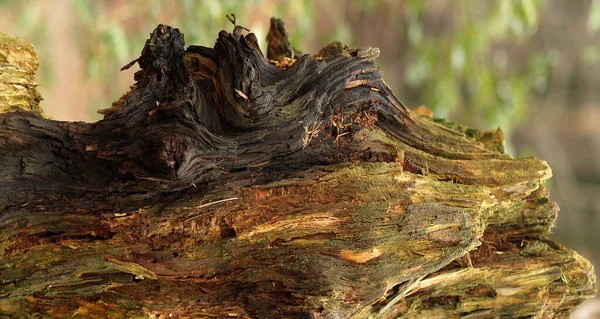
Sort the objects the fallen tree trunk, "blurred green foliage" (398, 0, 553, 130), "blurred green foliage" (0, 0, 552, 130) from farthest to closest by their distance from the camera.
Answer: "blurred green foliage" (398, 0, 553, 130) → "blurred green foliage" (0, 0, 552, 130) → the fallen tree trunk

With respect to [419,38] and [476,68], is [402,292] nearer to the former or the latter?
[419,38]

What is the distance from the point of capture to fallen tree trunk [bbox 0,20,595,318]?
0.95m

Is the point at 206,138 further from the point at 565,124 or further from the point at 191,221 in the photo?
the point at 565,124

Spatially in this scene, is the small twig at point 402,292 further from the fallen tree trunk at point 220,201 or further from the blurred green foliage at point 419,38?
the blurred green foliage at point 419,38

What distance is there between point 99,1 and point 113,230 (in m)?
3.58

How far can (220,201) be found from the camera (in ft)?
3.15

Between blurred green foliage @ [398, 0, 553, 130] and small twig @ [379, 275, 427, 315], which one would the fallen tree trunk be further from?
blurred green foliage @ [398, 0, 553, 130]

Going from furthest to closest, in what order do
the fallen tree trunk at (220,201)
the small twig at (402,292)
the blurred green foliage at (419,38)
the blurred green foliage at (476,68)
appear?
the blurred green foliage at (476,68) → the blurred green foliage at (419,38) → the small twig at (402,292) → the fallen tree trunk at (220,201)

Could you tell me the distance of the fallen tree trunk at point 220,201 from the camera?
95 centimetres

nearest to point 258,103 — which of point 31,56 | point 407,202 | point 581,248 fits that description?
point 407,202

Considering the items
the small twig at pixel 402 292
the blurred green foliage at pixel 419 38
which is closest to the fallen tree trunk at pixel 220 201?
the small twig at pixel 402 292

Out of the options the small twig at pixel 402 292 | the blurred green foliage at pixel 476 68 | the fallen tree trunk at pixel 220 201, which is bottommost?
the small twig at pixel 402 292

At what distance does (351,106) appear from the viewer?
110 cm

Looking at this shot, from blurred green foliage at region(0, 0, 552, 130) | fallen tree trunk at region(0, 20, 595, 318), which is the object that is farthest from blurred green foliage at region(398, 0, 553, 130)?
fallen tree trunk at region(0, 20, 595, 318)
